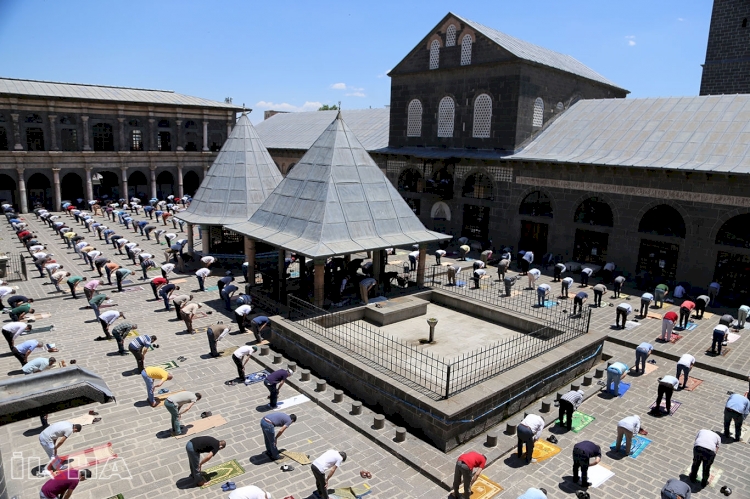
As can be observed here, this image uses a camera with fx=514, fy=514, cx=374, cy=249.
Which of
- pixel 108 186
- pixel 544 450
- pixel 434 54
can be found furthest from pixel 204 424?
pixel 108 186

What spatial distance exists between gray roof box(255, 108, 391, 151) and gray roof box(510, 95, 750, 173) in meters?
14.1

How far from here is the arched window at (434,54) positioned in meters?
33.7

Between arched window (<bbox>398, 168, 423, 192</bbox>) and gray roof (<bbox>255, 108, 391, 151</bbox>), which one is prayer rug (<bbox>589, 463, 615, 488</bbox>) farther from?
gray roof (<bbox>255, 108, 391, 151</bbox>)

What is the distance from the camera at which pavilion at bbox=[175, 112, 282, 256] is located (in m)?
25.9

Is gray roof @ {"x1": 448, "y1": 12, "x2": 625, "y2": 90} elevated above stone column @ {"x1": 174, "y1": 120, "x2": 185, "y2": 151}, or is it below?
above

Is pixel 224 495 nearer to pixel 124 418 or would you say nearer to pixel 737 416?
pixel 124 418

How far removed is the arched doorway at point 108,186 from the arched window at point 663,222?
157 feet

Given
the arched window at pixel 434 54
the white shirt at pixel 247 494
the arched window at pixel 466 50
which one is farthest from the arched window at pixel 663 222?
the white shirt at pixel 247 494

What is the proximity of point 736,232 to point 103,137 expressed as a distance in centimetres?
5115

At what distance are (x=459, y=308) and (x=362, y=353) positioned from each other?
5.84 meters

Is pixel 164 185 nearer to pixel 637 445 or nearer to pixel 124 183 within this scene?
pixel 124 183

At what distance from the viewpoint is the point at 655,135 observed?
2700 cm

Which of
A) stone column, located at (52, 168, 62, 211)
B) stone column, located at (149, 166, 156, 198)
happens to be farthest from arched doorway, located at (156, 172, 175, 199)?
stone column, located at (52, 168, 62, 211)

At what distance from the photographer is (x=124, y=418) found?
12.8m
